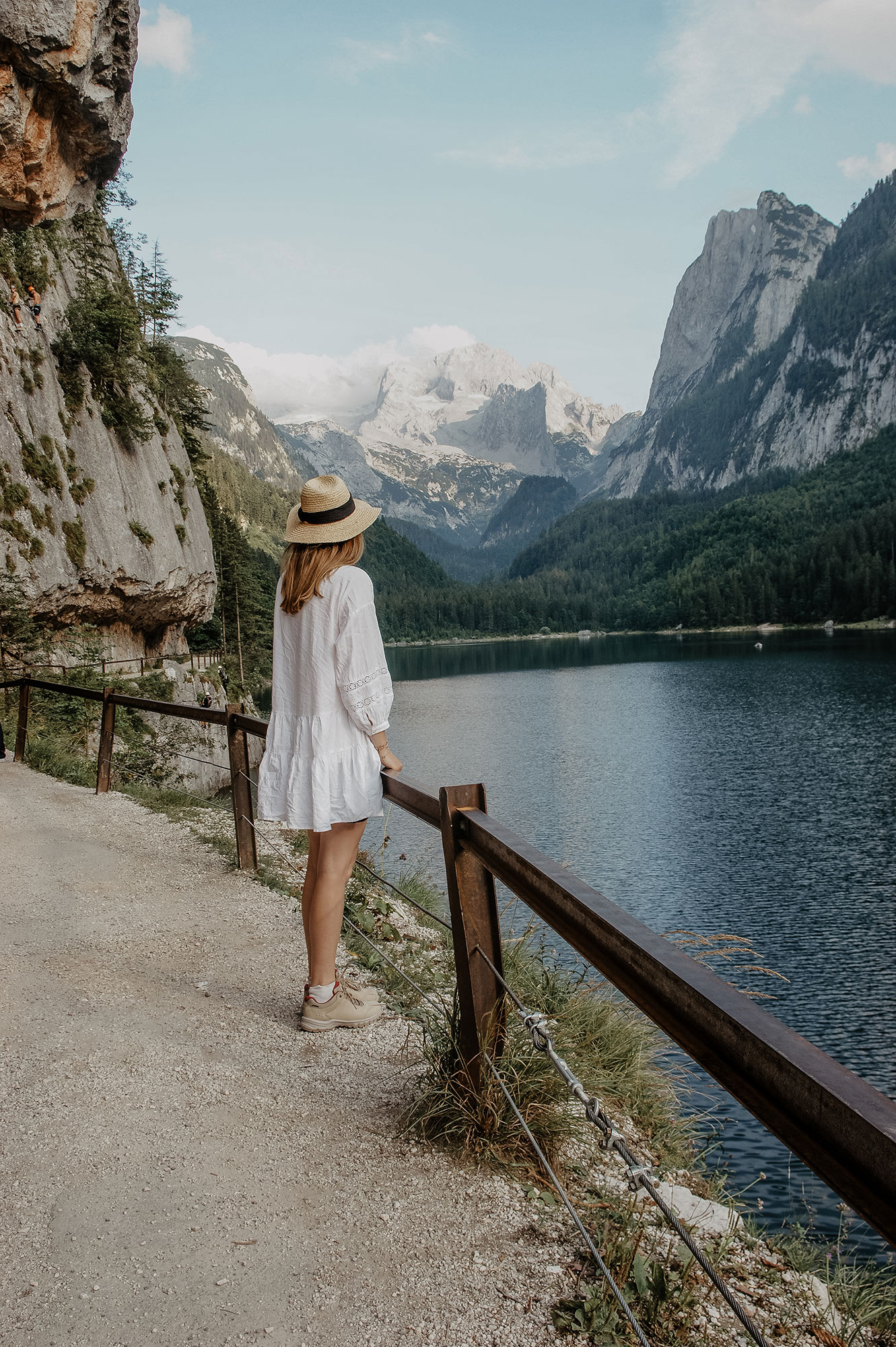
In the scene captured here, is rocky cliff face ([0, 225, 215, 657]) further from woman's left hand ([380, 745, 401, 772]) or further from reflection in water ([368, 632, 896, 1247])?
woman's left hand ([380, 745, 401, 772])

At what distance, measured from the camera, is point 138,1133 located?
372cm

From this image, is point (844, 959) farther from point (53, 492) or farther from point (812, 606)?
point (812, 606)

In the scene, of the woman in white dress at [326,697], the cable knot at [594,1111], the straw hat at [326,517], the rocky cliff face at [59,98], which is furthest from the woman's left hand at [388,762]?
the rocky cliff face at [59,98]

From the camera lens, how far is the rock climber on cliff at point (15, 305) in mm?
23031

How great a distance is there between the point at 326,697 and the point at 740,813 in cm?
2261

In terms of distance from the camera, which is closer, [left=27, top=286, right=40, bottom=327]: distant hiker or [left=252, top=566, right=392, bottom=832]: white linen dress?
[left=252, top=566, right=392, bottom=832]: white linen dress

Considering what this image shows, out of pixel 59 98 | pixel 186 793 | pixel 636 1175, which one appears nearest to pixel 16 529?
pixel 186 793

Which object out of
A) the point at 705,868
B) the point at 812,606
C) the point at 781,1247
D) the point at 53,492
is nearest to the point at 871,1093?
the point at 781,1247

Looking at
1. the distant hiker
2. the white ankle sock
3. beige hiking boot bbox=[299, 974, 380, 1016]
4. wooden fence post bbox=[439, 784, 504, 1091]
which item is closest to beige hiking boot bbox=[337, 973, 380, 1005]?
beige hiking boot bbox=[299, 974, 380, 1016]

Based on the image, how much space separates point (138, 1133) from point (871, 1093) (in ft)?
10.9

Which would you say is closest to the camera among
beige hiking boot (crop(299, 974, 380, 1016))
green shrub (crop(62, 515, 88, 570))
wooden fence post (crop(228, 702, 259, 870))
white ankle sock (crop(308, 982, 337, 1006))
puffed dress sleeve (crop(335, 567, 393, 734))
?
puffed dress sleeve (crop(335, 567, 393, 734))

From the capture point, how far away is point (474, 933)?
3361 mm

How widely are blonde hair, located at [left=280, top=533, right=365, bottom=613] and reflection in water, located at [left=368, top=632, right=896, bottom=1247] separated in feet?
18.6

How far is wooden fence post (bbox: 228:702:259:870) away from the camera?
793cm
